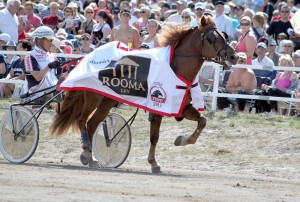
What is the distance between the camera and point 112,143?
1261 cm

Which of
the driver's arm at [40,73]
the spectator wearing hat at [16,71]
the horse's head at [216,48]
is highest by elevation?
the horse's head at [216,48]

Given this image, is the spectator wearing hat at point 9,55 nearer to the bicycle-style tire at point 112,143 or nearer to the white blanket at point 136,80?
the bicycle-style tire at point 112,143

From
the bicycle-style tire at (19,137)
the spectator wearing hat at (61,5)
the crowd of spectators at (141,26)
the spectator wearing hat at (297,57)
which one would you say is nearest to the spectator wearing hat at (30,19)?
the crowd of spectators at (141,26)

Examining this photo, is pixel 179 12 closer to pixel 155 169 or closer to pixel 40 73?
pixel 40 73

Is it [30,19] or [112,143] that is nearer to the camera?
[112,143]

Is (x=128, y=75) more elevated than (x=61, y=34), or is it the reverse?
(x=128, y=75)

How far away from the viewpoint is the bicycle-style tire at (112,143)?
12539mm

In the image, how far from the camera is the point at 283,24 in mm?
17797

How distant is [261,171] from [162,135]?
2441mm

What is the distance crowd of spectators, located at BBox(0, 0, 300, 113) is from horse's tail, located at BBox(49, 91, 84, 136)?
2189 mm

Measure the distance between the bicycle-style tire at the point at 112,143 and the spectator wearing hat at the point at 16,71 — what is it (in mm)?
4732

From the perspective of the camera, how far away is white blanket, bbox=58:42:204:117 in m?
11.5

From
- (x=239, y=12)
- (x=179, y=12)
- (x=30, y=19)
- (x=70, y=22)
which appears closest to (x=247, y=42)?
(x=179, y=12)

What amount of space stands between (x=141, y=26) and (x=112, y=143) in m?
6.38
